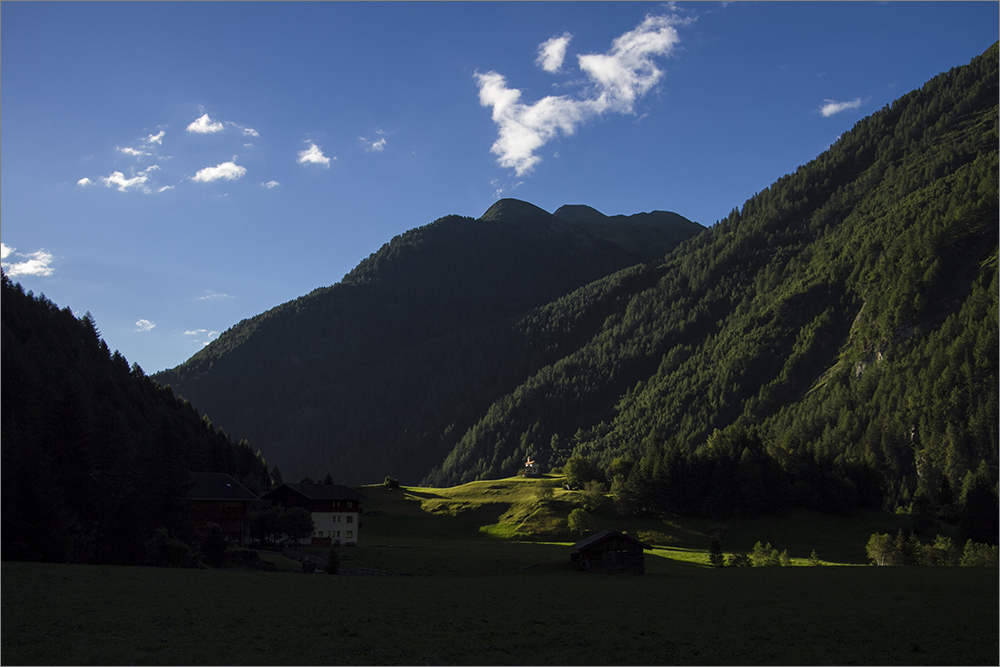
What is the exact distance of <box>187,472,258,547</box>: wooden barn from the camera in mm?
74875

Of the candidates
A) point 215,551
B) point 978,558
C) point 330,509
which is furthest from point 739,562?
point 215,551

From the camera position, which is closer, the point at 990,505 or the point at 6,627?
the point at 6,627

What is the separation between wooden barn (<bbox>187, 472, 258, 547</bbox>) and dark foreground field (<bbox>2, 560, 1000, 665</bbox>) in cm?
2867

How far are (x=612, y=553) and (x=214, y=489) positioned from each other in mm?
46241

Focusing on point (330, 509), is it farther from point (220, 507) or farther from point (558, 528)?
point (558, 528)

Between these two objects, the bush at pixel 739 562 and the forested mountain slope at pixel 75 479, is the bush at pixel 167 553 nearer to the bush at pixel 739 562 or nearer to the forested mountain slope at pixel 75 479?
the forested mountain slope at pixel 75 479

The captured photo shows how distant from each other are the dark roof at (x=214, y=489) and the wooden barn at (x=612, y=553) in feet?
132

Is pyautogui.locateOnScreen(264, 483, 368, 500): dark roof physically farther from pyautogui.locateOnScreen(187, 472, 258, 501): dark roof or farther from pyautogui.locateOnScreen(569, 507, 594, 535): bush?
pyautogui.locateOnScreen(569, 507, 594, 535): bush

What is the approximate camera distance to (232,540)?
75.9 meters

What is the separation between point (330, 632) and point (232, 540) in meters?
53.8

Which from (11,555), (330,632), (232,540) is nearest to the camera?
(330,632)

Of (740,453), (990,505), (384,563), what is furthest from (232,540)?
(990,505)

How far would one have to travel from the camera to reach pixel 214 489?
252ft

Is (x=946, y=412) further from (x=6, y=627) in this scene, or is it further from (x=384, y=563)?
(x=6, y=627)
